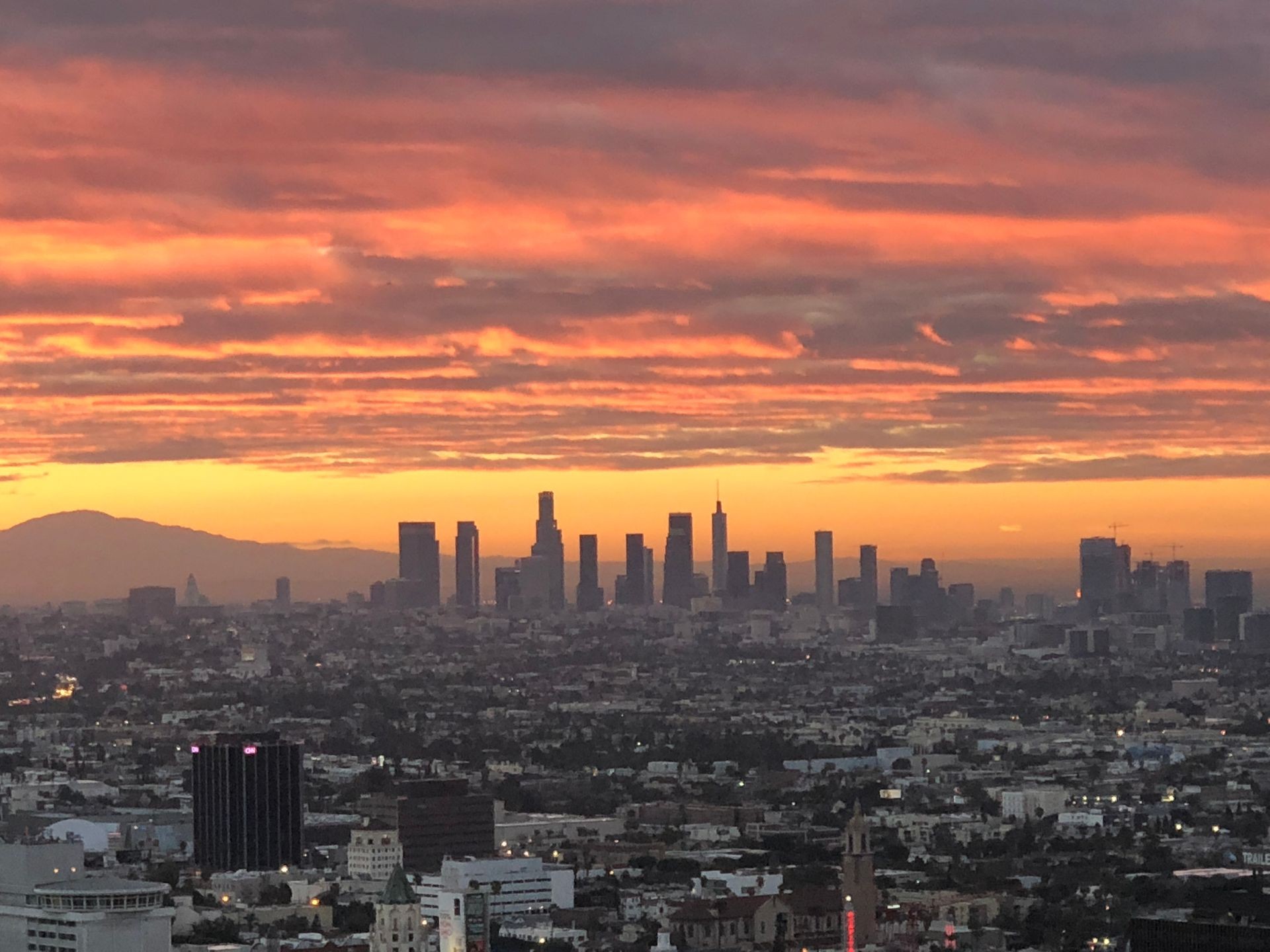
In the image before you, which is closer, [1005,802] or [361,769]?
[1005,802]

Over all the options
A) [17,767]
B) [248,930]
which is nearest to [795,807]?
[17,767]

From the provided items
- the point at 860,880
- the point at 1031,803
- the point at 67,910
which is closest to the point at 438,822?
the point at 1031,803

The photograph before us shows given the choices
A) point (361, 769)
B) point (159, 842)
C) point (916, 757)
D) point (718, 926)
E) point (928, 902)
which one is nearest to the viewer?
point (718, 926)

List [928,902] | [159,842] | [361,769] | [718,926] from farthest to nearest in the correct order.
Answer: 1. [361,769]
2. [159,842]
3. [928,902]
4. [718,926]

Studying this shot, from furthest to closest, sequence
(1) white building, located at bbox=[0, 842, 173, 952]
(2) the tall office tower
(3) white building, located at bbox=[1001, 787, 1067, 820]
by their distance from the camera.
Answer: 1. (3) white building, located at bbox=[1001, 787, 1067, 820]
2. (2) the tall office tower
3. (1) white building, located at bbox=[0, 842, 173, 952]

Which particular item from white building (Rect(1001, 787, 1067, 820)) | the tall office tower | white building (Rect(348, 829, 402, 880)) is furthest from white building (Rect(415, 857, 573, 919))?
white building (Rect(1001, 787, 1067, 820))

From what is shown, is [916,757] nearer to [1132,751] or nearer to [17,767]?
[1132,751]

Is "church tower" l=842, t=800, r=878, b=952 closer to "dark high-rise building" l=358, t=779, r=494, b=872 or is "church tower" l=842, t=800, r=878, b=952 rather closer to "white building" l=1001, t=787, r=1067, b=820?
"dark high-rise building" l=358, t=779, r=494, b=872
